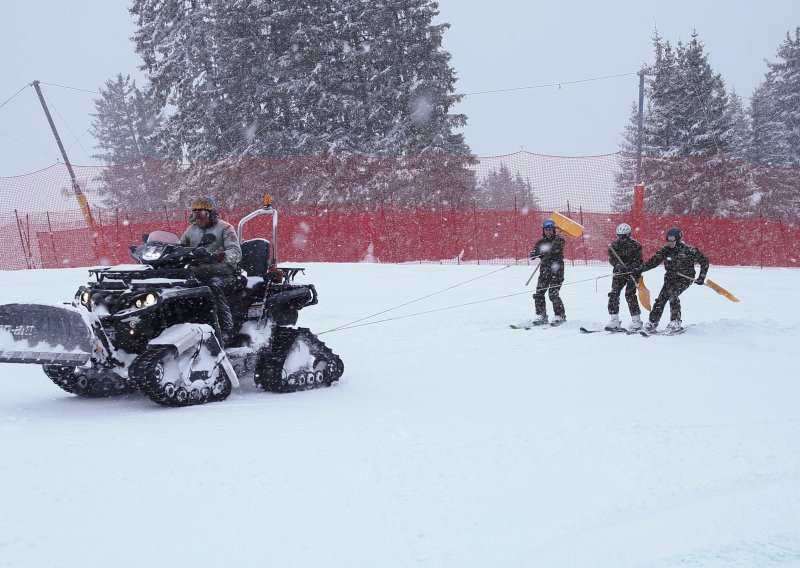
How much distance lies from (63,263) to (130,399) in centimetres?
1952

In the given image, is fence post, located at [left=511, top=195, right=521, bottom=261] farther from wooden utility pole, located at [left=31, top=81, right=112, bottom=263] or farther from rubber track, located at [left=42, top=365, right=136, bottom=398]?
rubber track, located at [left=42, top=365, right=136, bottom=398]

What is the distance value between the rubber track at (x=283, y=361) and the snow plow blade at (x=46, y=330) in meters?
1.85

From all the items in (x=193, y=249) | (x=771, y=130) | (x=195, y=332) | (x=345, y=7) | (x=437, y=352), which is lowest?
(x=437, y=352)

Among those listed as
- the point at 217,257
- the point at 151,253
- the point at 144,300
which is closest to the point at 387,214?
the point at 217,257

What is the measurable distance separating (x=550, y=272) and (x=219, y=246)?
6.79 metres

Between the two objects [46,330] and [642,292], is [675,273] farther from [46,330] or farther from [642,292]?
[46,330]

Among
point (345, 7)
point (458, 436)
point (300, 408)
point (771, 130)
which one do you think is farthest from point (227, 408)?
point (771, 130)

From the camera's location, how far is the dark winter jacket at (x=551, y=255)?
12.2m

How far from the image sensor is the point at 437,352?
9.62 meters

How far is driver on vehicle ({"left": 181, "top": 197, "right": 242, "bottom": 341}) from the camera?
6.48 meters

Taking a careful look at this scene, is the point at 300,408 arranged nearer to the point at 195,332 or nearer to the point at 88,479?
the point at 195,332

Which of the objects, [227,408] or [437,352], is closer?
[227,408]

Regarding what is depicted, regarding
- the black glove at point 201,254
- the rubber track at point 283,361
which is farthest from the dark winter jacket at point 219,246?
the rubber track at point 283,361

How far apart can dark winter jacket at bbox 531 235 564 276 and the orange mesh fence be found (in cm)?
1126
